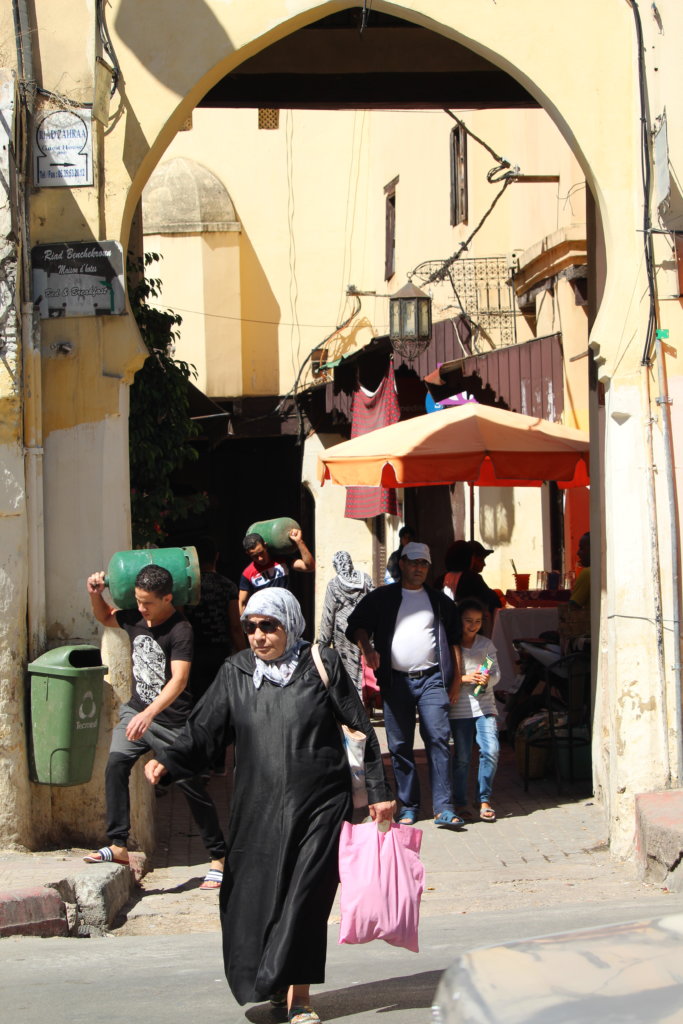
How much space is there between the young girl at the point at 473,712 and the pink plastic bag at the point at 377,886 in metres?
3.79

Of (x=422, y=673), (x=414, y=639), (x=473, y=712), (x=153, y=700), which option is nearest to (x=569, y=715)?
(x=473, y=712)

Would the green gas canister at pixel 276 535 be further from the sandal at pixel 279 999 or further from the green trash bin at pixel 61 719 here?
the sandal at pixel 279 999

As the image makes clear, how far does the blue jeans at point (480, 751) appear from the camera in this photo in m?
8.41

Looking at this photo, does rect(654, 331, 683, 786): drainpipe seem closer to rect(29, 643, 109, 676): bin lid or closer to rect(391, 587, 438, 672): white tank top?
rect(391, 587, 438, 672): white tank top

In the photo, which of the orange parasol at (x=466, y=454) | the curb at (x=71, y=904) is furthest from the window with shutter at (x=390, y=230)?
the curb at (x=71, y=904)

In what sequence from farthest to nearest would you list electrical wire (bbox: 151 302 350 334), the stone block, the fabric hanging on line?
electrical wire (bbox: 151 302 350 334) < the fabric hanging on line < the stone block

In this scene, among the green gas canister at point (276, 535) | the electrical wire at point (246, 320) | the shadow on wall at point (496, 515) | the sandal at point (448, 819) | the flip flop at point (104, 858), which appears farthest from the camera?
the electrical wire at point (246, 320)

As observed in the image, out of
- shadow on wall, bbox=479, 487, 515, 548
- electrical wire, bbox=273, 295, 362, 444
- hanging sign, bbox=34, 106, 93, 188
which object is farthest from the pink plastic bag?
electrical wire, bbox=273, 295, 362, 444

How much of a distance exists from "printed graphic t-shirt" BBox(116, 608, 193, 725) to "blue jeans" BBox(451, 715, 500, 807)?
98.3 inches

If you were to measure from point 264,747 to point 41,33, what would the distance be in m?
4.47

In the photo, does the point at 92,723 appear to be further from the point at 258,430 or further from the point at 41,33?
the point at 258,430

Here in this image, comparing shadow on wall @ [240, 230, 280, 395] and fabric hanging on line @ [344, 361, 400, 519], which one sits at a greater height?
shadow on wall @ [240, 230, 280, 395]

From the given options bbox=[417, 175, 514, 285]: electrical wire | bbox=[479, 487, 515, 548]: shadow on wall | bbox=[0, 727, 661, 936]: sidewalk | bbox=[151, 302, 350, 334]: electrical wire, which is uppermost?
bbox=[151, 302, 350, 334]: electrical wire

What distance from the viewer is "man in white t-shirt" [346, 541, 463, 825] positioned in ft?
27.1
